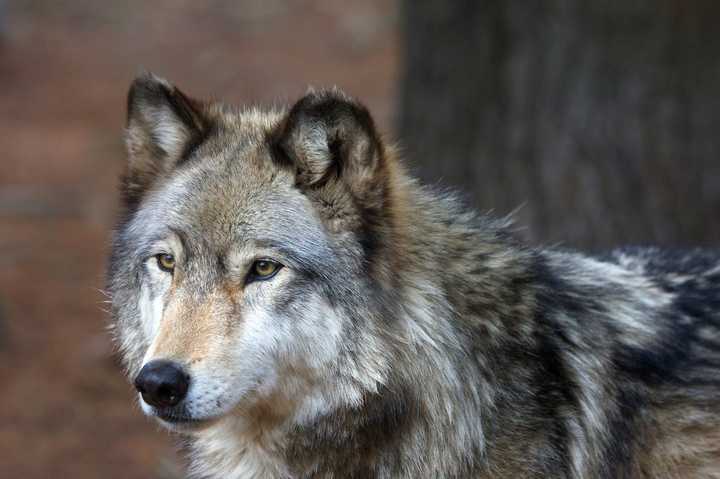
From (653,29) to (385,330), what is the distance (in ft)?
13.0

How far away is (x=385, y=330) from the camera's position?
12.9ft

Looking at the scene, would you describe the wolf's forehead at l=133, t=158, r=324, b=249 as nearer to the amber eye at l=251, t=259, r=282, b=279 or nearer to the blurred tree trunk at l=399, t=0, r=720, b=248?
the amber eye at l=251, t=259, r=282, b=279

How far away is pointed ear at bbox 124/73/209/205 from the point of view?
4.22m

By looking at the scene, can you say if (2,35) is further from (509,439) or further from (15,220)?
(509,439)

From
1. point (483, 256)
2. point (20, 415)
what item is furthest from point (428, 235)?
point (20, 415)

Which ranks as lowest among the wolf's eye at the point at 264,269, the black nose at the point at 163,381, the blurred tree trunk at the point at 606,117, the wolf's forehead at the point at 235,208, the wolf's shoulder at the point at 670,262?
the black nose at the point at 163,381

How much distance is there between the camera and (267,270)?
3.86m

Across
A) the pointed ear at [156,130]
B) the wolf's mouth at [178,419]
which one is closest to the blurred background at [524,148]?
the pointed ear at [156,130]

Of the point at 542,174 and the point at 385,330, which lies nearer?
the point at 385,330

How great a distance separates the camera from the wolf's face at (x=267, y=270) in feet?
12.2

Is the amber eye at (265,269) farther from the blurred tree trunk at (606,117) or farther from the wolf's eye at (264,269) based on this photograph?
the blurred tree trunk at (606,117)

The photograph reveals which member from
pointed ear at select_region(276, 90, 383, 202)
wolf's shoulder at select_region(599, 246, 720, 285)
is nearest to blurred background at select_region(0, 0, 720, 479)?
wolf's shoulder at select_region(599, 246, 720, 285)

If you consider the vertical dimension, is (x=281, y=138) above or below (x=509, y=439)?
above

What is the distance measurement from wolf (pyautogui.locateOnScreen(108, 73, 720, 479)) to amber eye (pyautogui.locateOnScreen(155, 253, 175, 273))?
23 millimetres
